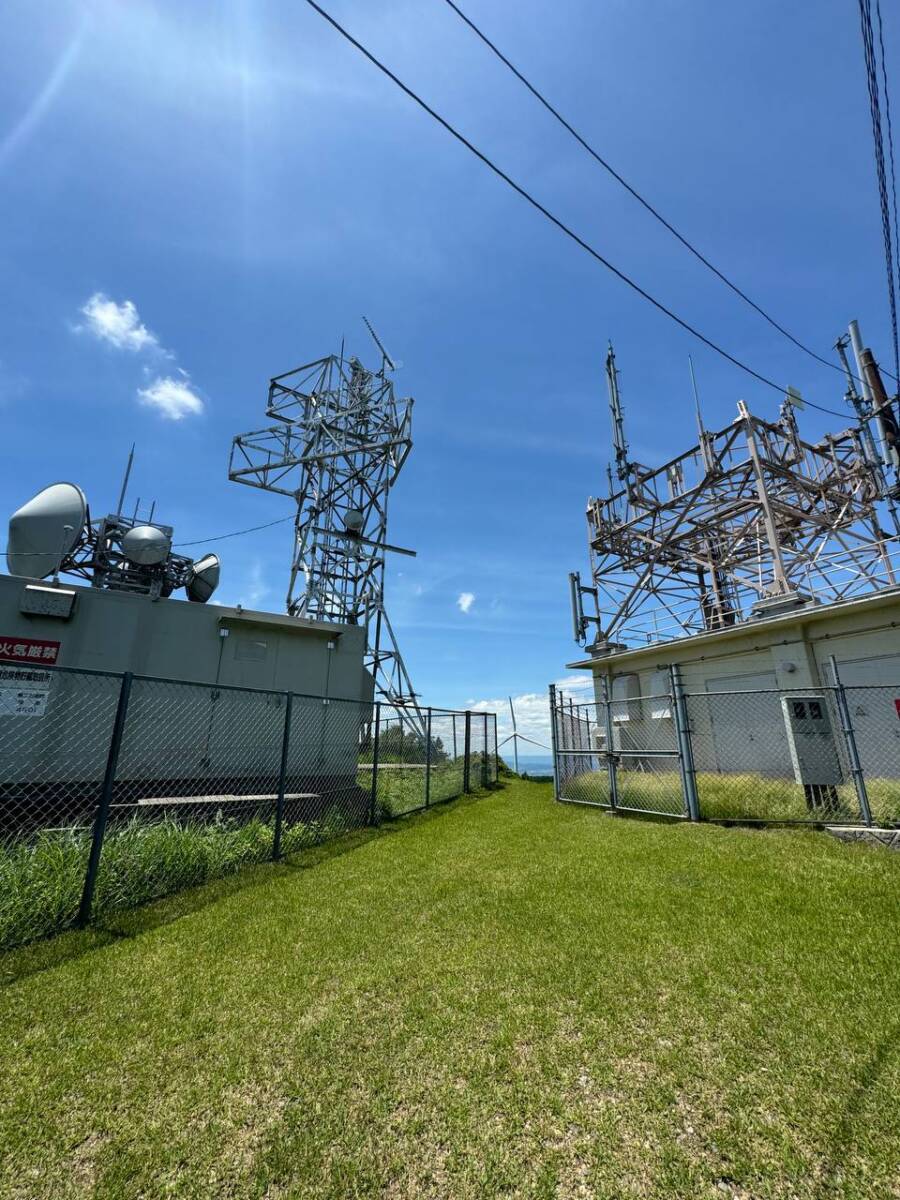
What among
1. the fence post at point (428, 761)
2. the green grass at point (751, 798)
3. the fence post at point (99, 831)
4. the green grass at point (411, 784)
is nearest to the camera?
the fence post at point (99, 831)

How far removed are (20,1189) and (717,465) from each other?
14864mm

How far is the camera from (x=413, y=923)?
3.96 meters

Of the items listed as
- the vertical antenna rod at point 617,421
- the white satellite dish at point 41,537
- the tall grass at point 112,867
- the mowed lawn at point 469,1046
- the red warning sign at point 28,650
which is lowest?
the mowed lawn at point 469,1046

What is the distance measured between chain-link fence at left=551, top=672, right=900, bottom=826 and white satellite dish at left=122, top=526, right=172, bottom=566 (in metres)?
9.29

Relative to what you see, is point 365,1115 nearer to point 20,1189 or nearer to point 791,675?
point 20,1189

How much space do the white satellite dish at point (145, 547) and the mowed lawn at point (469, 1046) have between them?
27.2 ft

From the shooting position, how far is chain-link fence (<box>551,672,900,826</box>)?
6.84 metres

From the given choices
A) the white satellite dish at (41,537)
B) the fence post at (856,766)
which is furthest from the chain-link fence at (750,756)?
the white satellite dish at (41,537)

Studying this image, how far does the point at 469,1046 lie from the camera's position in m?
2.45

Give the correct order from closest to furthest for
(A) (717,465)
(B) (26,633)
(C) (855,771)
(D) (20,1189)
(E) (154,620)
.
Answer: (D) (20,1189)
(C) (855,771)
(B) (26,633)
(E) (154,620)
(A) (717,465)

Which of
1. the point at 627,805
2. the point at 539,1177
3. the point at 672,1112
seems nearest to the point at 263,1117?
the point at 539,1177

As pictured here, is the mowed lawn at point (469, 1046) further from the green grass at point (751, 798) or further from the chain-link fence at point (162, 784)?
the green grass at point (751, 798)

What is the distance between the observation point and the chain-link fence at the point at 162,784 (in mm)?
4305

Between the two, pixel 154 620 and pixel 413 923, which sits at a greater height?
pixel 154 620
